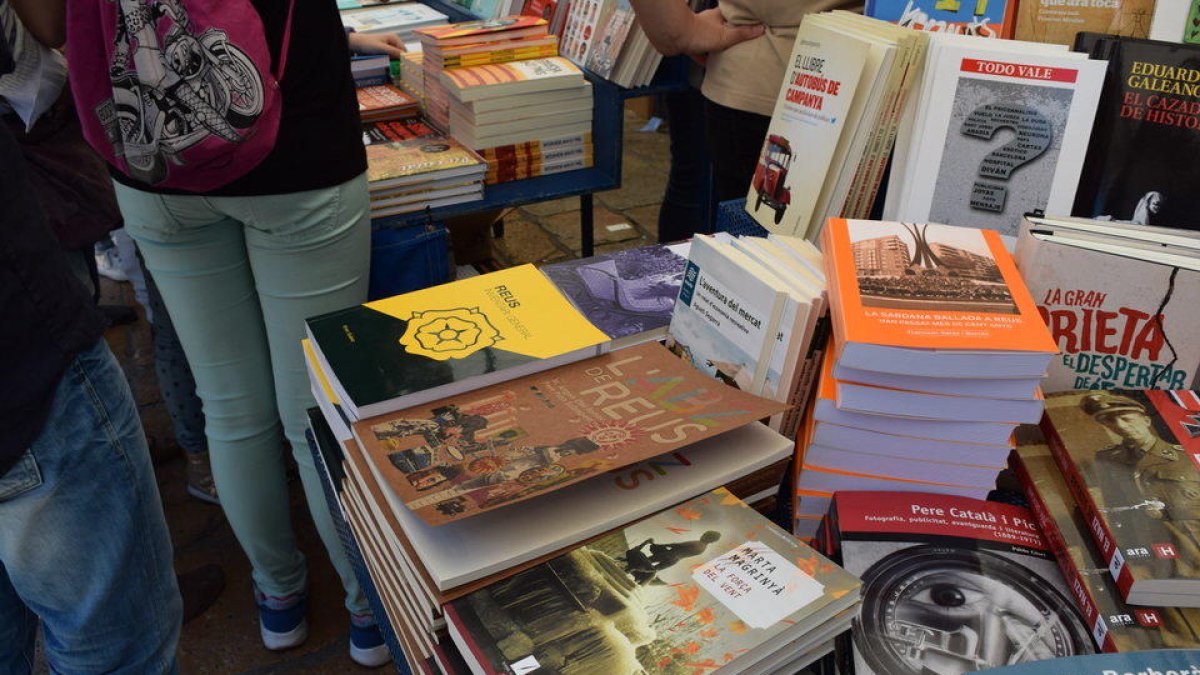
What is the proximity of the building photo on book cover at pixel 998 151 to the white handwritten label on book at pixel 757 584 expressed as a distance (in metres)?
0.60

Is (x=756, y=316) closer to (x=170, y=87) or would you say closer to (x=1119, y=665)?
(x=1119, y=665)

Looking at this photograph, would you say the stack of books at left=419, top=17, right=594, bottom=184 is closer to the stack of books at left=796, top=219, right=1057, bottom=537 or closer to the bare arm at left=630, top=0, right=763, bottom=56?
the bare arm at left=630, top=0, right=763, bottom=56

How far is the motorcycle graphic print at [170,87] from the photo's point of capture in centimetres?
113

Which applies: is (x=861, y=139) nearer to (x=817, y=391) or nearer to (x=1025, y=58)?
(x=1025, y=58)

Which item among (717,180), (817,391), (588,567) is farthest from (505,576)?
(717,180)

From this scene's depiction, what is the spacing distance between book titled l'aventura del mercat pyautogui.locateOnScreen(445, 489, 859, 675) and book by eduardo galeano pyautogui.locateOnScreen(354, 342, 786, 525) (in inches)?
3.3

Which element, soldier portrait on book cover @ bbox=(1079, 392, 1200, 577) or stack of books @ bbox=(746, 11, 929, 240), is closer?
soldier portrait on book cover @ bbox=(1079, 392, 1200, 577)

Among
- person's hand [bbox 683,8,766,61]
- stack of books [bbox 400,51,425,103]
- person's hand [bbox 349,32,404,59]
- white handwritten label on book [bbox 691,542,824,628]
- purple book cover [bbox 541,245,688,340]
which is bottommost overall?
white handwritten label on book [bbox 691,542,824,628]

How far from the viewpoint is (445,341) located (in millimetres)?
1088

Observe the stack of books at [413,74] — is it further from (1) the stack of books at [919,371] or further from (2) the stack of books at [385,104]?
(1) the stack of books at [919,371]

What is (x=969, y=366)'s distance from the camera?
0.87 meters

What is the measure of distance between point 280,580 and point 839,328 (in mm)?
1410

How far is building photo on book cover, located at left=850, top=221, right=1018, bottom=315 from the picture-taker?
932mm

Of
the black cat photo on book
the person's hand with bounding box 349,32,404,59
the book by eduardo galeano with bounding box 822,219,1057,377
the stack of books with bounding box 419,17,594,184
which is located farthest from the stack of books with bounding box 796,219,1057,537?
the person's hand with bounding box 349,32,404,59
